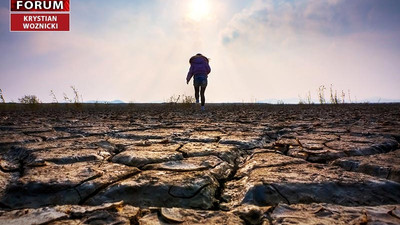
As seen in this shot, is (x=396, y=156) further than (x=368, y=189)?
Yes

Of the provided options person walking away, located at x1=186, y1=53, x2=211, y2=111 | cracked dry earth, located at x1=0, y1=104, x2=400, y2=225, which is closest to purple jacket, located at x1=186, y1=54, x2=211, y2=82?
person walking away, located at x1=186, y1=53, x2=211, y2=111

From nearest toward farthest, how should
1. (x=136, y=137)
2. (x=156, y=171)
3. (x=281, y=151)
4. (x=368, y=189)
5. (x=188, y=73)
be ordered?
(x=368, y=189)
(x=156, y=171)
(x=281, y=151)
(x=136, y=137)
(x=188, y=73)

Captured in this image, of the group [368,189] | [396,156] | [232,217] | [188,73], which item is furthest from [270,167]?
[188,73]

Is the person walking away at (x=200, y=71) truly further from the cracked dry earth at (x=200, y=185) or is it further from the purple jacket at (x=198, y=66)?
the cracked dry earth at (x=200, y=185)

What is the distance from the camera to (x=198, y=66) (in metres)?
6.84

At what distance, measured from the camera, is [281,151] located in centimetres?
172

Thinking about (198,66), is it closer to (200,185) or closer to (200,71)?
(200,71)

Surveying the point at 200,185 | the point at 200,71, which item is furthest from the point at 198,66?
the point at 200,185

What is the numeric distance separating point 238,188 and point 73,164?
87cm

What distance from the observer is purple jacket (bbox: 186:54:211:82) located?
6844mm

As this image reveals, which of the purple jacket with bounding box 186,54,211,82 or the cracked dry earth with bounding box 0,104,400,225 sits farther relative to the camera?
the purple jacket with bounding box 186,54,211,82

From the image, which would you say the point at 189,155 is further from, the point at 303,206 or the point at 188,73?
the point at 188,73

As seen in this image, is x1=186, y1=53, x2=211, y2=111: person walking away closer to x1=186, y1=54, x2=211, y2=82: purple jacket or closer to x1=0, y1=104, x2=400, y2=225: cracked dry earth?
x1=186, y1=54, x2=211, y2=82: purple jacket

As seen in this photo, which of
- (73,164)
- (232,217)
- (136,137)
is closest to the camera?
(232,217)
